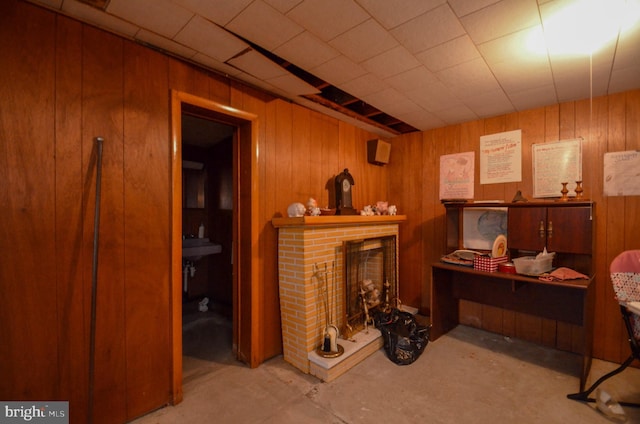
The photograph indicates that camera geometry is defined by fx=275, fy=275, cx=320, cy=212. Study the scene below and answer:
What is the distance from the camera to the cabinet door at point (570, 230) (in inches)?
85.1

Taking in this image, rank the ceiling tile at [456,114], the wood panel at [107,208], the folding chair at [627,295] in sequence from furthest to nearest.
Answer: the ceiling tile at [456,114] → the folding chair at [627,295] → the wood panel at [107,208]

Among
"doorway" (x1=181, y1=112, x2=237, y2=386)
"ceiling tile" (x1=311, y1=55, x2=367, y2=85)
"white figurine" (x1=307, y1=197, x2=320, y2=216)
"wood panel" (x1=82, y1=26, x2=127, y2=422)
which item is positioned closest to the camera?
"wood panel" (x1=82, y1=26, x2=127, y2=422)

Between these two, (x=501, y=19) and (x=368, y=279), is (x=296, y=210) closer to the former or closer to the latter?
(x=368, y=279)

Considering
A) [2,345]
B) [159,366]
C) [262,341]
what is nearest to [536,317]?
[262,341]

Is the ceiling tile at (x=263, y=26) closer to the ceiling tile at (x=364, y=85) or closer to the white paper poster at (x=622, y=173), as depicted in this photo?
the ceiling tile at (x=364, y=85)

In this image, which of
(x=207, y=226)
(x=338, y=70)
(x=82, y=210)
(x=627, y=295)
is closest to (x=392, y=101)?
(x=338, y=70)

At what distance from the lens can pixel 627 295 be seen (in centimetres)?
186

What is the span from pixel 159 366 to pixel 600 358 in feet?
11.7

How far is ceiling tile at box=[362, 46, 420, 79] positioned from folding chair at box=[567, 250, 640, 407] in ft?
6.62

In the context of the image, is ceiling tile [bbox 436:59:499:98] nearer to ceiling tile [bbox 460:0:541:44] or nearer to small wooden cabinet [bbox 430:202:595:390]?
ceiling tile [bbox 460:0:541:44]

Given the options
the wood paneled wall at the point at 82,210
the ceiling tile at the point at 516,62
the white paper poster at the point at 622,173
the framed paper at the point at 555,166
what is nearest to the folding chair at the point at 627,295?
the white paper poster at the point at 622,173

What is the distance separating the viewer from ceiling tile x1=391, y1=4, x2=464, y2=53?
4.79 ft

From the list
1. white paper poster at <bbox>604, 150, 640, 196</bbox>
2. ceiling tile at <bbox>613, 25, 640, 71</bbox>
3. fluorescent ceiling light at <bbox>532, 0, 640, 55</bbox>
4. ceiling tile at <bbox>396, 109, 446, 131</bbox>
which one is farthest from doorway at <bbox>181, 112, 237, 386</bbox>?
white paper poster at <bbox>604, 150, 640, 196</bbox>

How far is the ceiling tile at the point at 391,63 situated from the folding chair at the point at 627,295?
2.02 meters
